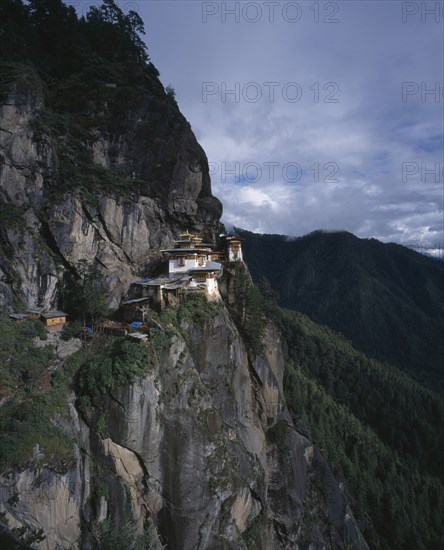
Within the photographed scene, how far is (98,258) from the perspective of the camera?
32125 millimetres

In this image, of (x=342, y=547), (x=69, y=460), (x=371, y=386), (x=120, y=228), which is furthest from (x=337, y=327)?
(x=69, y=460)

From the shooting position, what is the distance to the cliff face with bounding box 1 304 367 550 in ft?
60.2

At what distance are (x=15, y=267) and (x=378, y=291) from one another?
180 m

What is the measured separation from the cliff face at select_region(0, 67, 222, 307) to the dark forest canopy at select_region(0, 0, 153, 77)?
17.2 ft

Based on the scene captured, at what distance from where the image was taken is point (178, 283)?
1134 inches

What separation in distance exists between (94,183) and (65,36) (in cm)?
2583

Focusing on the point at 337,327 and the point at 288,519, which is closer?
the point at 288,519

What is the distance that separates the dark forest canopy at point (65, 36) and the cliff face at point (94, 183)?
525 centimetres

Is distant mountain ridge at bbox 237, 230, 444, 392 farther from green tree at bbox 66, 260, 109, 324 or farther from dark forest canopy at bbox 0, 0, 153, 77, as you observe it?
dark forest canopy at bbox 0, 0, 153, 77

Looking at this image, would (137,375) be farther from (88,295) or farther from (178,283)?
(88,295)

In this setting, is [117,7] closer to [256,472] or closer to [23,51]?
[23,51]

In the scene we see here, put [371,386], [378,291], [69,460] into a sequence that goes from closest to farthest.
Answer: [69,460]
[371,386]
[378,291]

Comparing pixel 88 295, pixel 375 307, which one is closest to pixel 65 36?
pixel 88 295

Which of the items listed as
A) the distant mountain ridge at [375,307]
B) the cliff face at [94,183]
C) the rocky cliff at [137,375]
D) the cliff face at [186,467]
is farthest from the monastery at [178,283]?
the distant mountain ridge at [375,307]
